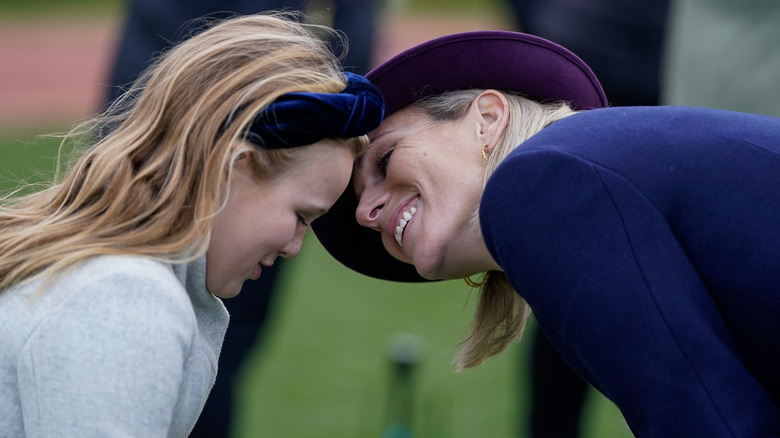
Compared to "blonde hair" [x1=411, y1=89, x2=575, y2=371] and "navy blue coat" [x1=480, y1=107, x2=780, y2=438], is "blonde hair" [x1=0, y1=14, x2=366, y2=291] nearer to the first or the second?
"blonde hair" [x1=411, y1=89, x2=575, y2=371]

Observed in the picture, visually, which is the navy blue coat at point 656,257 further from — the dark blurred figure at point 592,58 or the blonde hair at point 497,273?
the dark blurred figure at point 592,58

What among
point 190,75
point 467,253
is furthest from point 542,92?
point 190,75

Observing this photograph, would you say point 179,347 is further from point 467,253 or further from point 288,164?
point 467,253

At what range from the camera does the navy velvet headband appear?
2.07m

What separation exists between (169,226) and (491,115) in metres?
0.80

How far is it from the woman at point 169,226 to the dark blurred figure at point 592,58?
1646 millimetres

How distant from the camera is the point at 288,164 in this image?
2.13 m

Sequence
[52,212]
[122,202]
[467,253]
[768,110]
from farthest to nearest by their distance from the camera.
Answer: [768,110] → [467,253] → [52,212] → [122,202]

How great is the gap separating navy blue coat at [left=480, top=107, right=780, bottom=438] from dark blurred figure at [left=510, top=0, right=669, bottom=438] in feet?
5.83

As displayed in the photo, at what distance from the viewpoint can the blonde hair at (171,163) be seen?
1951mm

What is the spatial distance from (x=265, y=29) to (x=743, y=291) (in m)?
1.10

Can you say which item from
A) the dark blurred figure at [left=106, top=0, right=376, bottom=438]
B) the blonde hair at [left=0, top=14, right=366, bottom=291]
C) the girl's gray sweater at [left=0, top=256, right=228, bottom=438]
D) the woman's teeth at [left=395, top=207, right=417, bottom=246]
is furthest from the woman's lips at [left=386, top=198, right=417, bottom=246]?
the dark blurred figure at [left=106, top=0, right=376, bottom=438]

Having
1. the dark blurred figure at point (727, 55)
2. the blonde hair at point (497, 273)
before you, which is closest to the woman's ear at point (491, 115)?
the blonde hair at point (497, 273)

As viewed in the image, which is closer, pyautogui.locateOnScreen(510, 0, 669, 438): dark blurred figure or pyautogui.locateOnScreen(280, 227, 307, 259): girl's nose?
pyautogui.locateOnScreen(280, 227, 307, 259): girl's nose
